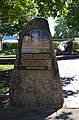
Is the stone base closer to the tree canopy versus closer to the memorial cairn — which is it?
the memorial cairn

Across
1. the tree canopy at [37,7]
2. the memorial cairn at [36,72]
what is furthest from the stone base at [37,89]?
the tree canopy at [37,7]

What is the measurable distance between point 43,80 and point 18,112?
103 centimetres

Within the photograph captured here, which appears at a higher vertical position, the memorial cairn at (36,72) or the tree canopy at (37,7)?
the tree canopy at (37,7)

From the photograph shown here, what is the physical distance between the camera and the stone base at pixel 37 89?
7.51 meters

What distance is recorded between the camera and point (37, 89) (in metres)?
7.53

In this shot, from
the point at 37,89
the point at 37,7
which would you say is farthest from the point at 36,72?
the point at 37,7

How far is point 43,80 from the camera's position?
754 centimetres

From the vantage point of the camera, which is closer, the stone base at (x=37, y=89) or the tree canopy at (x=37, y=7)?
the stone base at (x=37, y=89)

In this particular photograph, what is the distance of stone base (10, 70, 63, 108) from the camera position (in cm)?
751

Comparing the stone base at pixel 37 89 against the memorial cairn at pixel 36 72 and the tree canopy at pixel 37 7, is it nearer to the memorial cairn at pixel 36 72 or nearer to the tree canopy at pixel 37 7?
the memorial cairn at pixel 36 72

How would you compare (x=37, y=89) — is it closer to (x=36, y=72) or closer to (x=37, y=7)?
(x=36, y=72)

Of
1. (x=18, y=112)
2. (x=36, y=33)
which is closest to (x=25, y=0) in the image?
(x=36, y=33)

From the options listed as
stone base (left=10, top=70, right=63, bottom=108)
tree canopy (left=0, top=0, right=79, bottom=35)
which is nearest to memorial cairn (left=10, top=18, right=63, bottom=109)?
stone base (left=10, top=70, right=63, bottom=108)

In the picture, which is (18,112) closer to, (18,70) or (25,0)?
(18,70)
